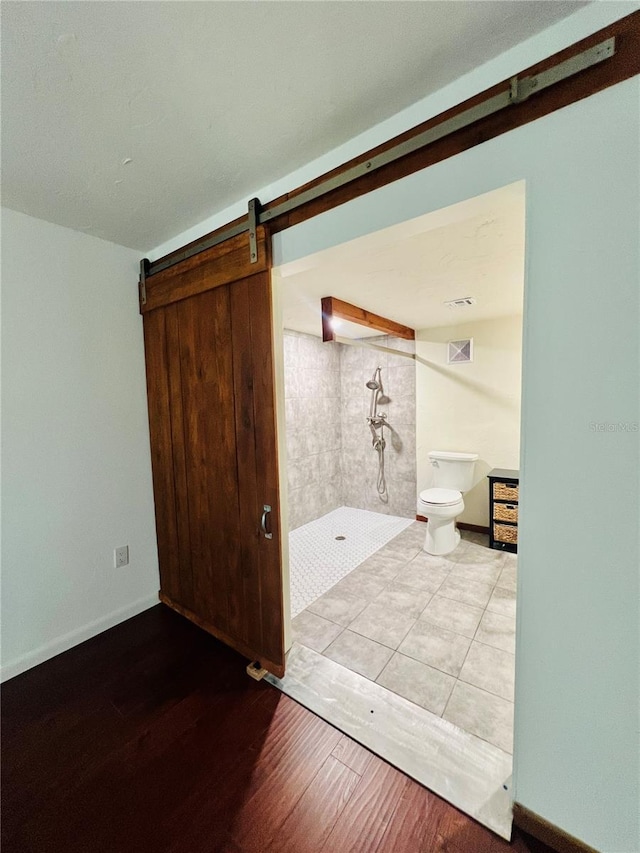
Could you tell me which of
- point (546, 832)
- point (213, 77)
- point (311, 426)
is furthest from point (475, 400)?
→ point (213, 77)

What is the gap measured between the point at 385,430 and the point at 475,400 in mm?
1051

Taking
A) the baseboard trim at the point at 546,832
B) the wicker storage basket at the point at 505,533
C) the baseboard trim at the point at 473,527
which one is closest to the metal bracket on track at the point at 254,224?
the baseboard trim at the point at 546,832

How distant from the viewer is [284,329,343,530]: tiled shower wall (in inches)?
138

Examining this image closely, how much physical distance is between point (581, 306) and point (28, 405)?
2392mm

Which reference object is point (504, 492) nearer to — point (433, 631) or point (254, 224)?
point (433, 631)

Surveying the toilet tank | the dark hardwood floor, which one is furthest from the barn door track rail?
the toilet tank

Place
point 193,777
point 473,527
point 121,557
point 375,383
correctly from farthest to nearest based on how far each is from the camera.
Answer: point 375,383
point 473,527
point 121,557
point 193,777

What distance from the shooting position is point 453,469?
10.8ft

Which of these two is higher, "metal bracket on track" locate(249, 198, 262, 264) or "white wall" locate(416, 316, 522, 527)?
"metal bracket on track" locate(249, 198, 262, 264)

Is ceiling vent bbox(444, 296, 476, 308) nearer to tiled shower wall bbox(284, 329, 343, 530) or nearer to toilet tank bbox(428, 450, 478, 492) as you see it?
toilet tank bbox(428, 450, 478, 492)

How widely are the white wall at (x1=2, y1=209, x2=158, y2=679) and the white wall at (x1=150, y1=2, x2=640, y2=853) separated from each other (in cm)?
198

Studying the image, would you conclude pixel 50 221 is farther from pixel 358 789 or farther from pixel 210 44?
pixel 358 789

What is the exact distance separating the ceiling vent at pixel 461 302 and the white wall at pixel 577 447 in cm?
168

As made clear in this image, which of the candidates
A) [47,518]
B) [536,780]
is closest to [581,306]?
[536,780]
